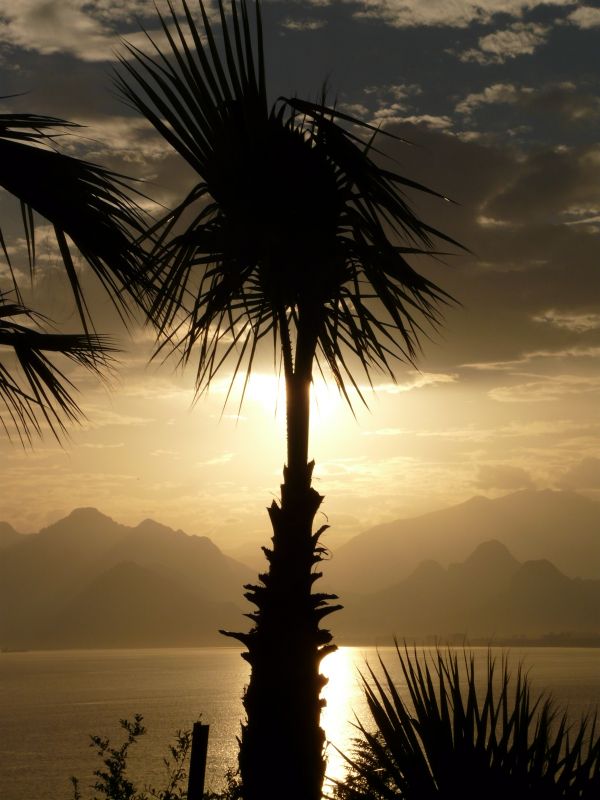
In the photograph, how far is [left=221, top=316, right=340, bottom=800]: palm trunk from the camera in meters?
6.15

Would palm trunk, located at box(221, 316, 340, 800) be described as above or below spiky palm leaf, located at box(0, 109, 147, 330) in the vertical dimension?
below

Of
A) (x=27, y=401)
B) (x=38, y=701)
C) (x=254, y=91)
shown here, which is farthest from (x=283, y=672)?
(x=38, y=701)

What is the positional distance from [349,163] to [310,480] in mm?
2345

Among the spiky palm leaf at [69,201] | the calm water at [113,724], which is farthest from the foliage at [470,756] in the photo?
the calm water at [113,724]

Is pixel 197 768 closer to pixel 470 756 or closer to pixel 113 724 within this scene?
pixel 470 756

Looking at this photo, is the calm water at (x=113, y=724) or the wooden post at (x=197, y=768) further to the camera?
the calm water at (x=113, y=724)

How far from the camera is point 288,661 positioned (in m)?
6.29

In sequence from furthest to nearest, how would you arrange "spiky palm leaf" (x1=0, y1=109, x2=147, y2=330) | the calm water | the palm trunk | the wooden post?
1. the calm water
2. the wooden post
3. the palm trunk
4. "spiky palm leaf" (x1=0, y1=109, x2=147, y2=330)

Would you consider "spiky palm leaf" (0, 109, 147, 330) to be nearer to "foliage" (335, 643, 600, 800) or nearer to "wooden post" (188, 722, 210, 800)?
"foliage" (335, 643, 600, 800)

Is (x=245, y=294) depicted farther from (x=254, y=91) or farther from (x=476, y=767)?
(x=476, y=767)

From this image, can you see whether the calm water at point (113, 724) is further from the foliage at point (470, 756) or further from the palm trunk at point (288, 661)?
the foliage at point (470, 756)

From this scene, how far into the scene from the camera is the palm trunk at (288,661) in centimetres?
615

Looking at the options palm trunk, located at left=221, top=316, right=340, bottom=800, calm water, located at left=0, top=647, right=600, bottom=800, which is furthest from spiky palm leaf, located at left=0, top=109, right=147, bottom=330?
calm water, located at left=0, top=647, right=600, bottom=800

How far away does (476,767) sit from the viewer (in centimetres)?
389
